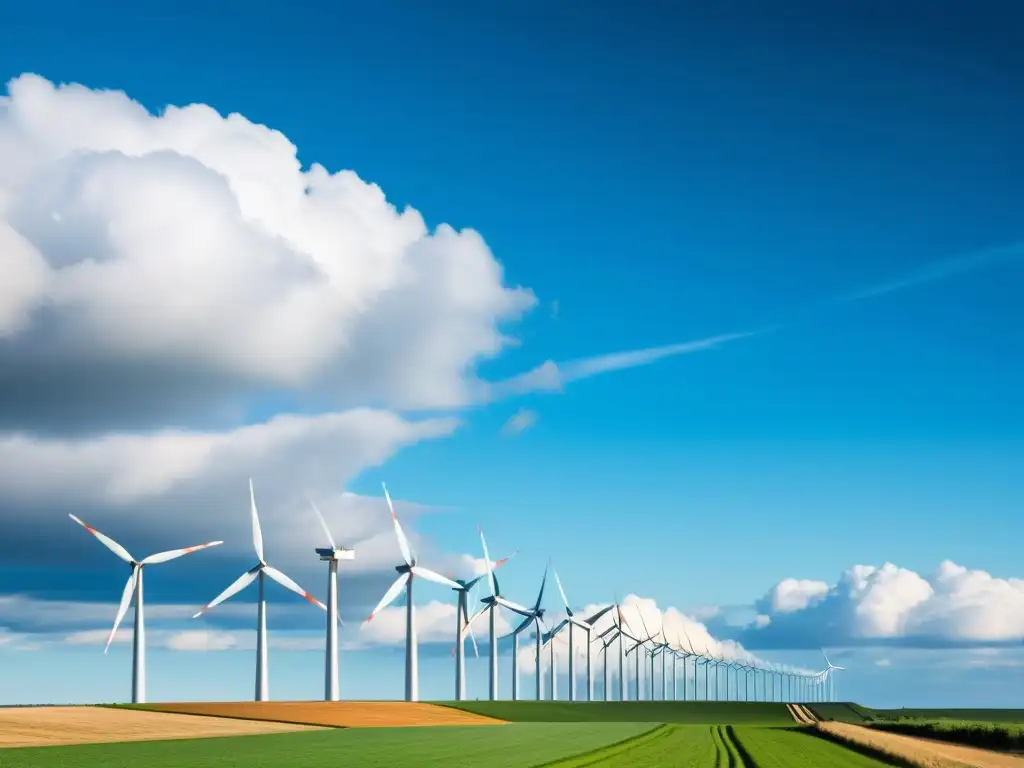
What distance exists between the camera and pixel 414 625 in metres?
182

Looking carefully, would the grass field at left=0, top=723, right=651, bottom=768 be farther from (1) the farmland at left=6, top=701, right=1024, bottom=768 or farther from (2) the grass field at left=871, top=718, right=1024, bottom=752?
(2) the grass field at left=871, top=718, right=1024, bottom=752

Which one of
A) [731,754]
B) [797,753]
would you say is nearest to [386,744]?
[731,754]

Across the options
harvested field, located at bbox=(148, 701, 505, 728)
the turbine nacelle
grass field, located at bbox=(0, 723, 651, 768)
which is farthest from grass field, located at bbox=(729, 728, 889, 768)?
the turbine nacelle

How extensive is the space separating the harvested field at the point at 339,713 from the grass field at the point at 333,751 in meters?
17.0

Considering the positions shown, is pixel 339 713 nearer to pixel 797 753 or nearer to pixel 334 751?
pixel 334 751

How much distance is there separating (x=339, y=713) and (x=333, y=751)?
60.8 metres

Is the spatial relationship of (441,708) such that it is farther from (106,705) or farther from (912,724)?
(912,724)

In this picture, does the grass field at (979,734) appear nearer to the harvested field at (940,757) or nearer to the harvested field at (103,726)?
the harvested field at (940,757)

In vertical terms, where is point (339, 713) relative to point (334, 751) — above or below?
below

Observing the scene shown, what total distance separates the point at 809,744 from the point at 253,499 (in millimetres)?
89470

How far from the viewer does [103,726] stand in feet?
366

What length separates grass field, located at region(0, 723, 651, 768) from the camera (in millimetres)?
72625

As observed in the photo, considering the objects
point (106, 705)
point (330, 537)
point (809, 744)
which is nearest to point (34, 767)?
point (809, 744)

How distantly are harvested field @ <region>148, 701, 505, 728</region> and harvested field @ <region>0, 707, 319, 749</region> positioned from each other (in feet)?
19.8
